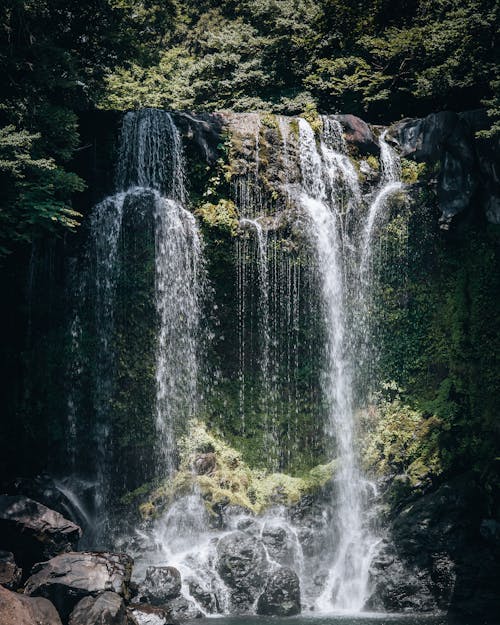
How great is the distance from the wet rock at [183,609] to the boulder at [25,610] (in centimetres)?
259

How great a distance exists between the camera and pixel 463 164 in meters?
16.1

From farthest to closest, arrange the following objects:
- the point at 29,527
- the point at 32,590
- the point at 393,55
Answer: the point at 393,55 → the point at 29,527 → the point at 32,590

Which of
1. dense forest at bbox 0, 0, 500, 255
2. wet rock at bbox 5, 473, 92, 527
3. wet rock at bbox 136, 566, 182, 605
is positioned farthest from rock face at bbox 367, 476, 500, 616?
dense forest at bbox 0, 0, 500, 255

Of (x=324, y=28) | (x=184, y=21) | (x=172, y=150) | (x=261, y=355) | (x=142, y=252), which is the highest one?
(x=184, y=21)

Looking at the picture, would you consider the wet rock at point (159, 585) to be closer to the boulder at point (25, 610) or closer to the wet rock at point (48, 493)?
the boulder at point (25, 610)

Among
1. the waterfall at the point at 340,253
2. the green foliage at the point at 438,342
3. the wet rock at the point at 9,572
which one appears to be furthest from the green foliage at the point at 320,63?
the wet rock at the point at 9,572

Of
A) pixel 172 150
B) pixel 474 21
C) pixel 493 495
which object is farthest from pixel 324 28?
pixel 493 495

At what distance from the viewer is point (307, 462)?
16.6 m

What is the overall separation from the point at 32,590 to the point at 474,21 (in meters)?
16.4

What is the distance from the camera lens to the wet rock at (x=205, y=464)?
52.1ft

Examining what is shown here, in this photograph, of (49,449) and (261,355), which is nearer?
(49,449)

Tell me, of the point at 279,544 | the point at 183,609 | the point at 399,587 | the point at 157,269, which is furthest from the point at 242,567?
the point at 157,269

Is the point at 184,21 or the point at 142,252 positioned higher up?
the point at 184,21

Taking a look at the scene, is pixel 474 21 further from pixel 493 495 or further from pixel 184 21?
pixel 184 21
